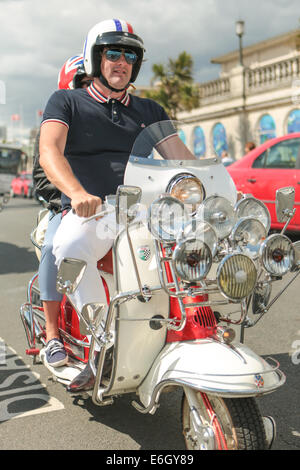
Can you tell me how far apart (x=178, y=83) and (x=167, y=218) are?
27520 mm

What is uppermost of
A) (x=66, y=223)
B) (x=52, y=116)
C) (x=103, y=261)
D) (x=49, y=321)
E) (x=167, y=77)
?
(x=167, y=77)

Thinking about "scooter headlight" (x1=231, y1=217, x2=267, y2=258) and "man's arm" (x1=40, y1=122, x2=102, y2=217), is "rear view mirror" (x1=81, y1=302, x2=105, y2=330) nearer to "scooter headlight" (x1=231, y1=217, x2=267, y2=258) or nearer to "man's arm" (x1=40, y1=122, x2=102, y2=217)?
"man's arm" (x1=40, y1=122, x2=102, y2=217)

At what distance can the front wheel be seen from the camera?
2182 mm

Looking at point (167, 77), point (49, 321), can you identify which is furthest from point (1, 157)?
point (49, 321)

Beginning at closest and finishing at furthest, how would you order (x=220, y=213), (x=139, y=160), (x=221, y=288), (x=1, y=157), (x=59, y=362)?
1. (x=221, y=288)
2. (x=220, y=213)
3. (x=139, y=160)
4. (x=59, y=362)
5. (x=1, y=157)

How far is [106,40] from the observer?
2904mm

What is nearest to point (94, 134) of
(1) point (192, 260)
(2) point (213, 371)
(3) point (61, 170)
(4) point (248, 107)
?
(3) point (61, 170)

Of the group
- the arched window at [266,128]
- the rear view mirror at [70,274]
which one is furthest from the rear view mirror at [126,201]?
the arched window at [266,128]

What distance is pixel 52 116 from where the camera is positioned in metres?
2.86

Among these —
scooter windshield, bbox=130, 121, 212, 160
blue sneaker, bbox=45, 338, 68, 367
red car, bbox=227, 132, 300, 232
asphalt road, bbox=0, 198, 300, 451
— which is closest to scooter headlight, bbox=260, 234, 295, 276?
scooter windshield, bbox=130, 121, 212, 160

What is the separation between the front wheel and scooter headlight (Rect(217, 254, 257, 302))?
0.42m

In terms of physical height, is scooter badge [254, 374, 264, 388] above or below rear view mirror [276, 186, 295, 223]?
below
